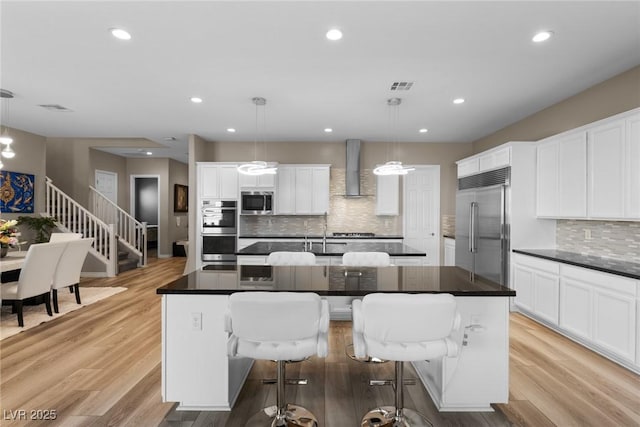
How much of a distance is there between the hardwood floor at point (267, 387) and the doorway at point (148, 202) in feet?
20.8

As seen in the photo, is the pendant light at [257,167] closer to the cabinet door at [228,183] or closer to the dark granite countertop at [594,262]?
the cabinet door at [228,183]

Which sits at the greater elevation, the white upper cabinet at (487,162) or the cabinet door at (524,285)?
the white upper cabinet at (487,162)

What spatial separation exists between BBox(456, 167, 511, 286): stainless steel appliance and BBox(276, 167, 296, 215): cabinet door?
10.0ft

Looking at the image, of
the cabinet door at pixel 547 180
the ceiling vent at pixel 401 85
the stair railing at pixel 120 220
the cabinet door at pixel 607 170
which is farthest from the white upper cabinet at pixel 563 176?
the stair railing at pixel 120 220

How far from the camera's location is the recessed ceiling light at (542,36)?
8.91ft

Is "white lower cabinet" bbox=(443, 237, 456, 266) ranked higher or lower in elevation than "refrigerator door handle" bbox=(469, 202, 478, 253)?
lower

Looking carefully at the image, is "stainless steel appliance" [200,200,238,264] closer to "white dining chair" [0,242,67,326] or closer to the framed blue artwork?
"white dining chair" [0,242,67,326]

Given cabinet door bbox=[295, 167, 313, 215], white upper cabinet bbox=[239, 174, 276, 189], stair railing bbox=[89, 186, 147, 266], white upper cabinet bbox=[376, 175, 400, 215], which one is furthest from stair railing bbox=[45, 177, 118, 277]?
white upper cabinet bbox=[376, 175, 400, 215]

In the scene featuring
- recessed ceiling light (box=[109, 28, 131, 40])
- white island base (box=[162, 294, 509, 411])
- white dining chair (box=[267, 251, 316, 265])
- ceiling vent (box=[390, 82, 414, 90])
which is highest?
ceiling vent (box=[390, 82, 414, 90])

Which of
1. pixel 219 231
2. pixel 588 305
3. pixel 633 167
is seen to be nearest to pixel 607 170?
pixel 633 167

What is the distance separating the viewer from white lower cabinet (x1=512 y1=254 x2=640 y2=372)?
283 centimetres

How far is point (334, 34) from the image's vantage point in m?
2.74

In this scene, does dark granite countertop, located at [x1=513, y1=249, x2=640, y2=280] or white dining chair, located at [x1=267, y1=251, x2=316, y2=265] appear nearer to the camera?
dark granite countertop, located at [x1=513, y1=249, x2=640, y2=280]

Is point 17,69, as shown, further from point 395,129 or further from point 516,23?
point 395,129
